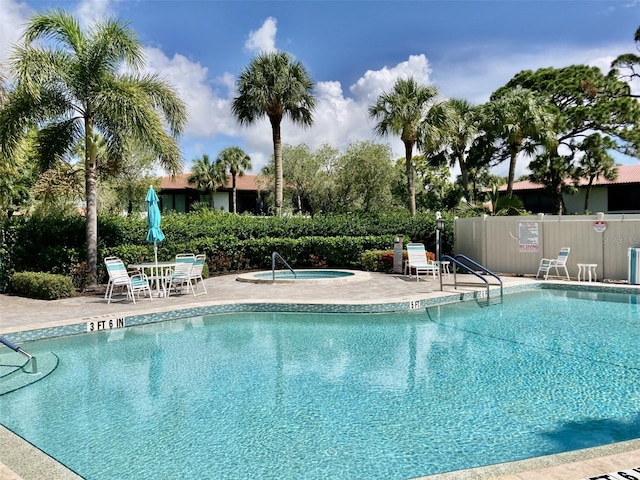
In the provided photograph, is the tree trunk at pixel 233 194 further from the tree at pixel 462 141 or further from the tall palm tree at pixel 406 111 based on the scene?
the tall palm tree at pixel 406 111

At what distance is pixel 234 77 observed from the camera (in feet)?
77.5

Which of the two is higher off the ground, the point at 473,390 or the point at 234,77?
the point at 234,77

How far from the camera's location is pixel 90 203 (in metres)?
13.5

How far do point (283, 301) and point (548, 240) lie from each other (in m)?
→ 9.39

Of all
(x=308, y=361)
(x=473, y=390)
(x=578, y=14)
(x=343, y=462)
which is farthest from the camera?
(x=578, y=14)

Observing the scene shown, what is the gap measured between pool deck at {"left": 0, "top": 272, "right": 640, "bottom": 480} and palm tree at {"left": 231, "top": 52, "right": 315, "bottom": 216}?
903cm

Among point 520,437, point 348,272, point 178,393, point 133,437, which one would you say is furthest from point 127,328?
point 348,272

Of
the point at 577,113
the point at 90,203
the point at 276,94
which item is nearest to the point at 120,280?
the point at 90,203

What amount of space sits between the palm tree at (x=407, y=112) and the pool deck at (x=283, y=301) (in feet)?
23.2

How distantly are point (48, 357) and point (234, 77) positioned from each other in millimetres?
18478

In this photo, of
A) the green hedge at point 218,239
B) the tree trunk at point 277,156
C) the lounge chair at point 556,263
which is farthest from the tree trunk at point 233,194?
the lounge chair at point 556,263

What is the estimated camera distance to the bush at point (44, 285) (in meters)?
12.4

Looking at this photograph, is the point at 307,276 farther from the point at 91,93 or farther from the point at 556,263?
the point at 91,93

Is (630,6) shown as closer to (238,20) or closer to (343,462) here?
(238,20)
